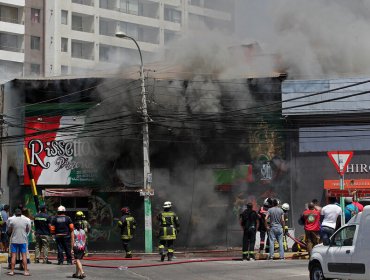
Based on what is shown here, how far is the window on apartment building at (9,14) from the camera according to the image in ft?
184

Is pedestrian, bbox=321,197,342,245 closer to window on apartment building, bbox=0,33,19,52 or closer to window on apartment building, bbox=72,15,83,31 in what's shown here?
window on apartment building, bbox=0,33,19,52

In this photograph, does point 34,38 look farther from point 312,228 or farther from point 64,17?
Answer: point 312,228

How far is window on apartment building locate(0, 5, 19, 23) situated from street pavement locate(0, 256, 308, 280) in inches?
1637

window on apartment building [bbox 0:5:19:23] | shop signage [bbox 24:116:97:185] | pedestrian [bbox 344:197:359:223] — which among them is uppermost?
window on apartment building [bbox 0:5:19:23]

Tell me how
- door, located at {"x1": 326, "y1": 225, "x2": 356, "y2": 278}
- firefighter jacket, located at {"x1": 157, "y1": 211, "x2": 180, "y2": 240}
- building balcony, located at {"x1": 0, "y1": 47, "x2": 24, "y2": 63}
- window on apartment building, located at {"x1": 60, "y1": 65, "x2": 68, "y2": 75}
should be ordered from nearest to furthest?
door, located at {"x1": 326, "y1": 225, "x2": 356, "y2": 278}, firefighter jacket, located at {"x1": 157, "y1": 211, "x2": 180, "y2": 240}, building balcony, located at {"x1": 0, "y1": 47, "x2": 24, "y2": 63}, window on apartment building, located at {"x1": 60, "y1": 65, "x2": 68, "y2": 75}

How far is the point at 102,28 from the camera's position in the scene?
61.3 meters

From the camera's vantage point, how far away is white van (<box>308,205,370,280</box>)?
437 inches

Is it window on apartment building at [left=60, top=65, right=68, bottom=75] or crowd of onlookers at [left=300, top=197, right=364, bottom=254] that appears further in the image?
window on apartment building at [left=60, top=65, right=68, bottom=75]

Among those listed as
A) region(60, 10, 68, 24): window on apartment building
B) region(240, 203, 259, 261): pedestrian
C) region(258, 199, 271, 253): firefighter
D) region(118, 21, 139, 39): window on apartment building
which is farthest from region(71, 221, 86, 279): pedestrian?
region(118, 21, 139, 39): window on apartment building

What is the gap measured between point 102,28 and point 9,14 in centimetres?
842

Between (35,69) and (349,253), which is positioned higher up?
(35,69)

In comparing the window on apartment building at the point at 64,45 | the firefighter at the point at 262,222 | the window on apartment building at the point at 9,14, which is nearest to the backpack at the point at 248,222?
the firefighter at the point at 262,222

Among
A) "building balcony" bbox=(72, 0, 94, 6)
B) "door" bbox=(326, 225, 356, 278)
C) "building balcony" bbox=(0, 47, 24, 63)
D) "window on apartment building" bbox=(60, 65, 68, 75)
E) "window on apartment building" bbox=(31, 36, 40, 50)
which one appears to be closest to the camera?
"door" bbox=(326, 225, 356, 278)

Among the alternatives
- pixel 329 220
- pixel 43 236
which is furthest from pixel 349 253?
pixel 43 236
